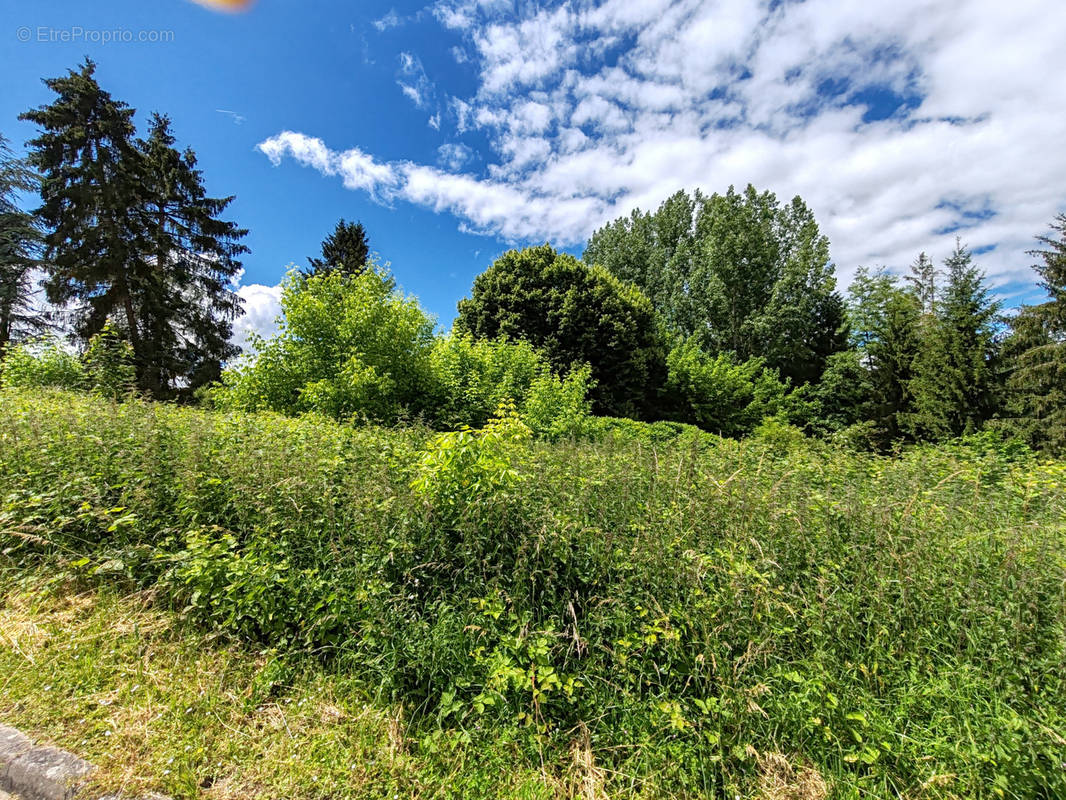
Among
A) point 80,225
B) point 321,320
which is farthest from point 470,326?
point 80,225

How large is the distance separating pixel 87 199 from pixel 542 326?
60.4ft

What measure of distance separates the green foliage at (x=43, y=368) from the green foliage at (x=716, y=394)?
19.9 metres

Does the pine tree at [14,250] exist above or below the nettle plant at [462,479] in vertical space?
above

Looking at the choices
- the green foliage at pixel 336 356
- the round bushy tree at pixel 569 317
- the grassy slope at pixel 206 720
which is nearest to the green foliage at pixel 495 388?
the green foliage at pixel 336 356

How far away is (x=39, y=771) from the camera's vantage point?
1.77m

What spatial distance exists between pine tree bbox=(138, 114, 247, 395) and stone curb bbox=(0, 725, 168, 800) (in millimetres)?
20379

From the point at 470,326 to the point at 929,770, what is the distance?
17790 millimetres

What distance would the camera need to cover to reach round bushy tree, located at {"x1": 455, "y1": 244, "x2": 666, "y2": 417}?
1689 centimetres

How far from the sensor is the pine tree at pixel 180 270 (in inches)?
712

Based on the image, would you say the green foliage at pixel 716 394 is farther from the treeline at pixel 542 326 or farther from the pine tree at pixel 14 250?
the pine tree at pixel 14 250

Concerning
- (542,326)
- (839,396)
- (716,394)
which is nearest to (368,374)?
(542,326)

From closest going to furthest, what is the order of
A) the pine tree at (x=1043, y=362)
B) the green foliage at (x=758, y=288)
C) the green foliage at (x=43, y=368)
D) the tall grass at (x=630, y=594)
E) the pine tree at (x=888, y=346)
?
1. the tall grass at (x=630, y=594)
2. the green foliage at (x=43, y=368)
3. the pine tree at (x=1043, y=362)
4. the pine tree at (x=888, y=346)
5. the green foliage at (x=758, y=288)

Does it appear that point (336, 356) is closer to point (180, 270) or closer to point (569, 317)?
point (569, 317)

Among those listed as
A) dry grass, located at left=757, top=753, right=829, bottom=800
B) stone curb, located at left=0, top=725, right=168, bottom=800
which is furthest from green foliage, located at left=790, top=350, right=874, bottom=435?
stone curb, located at left=0, top=725, right=168, bottom=800
